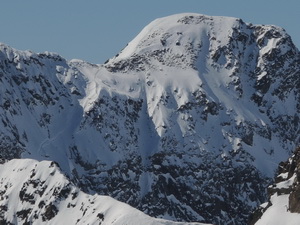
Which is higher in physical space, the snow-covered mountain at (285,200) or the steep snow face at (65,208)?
the snow-covered mountain at (285,200)

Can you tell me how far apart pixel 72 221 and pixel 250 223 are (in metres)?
44.2

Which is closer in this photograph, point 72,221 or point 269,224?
point 269,224

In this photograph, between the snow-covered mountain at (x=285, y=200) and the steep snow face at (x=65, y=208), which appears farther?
the steep snow face at (x=65, y=208)

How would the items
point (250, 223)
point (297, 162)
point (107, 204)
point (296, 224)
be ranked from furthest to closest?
point (107, 204) < point (250, 223) < point (297, 162) < point (296, 224)

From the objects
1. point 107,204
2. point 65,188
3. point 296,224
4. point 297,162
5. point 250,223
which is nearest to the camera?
point 296,224

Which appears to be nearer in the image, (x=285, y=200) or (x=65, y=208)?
(x=285, y=200)

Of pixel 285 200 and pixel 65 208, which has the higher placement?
pixel 285 200

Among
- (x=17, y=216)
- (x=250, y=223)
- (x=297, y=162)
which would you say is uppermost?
(x=297, y=162)

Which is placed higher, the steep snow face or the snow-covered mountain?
the snow-covered mountain

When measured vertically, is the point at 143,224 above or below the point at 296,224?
below

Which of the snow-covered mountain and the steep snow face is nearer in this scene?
the snow-covered mountain

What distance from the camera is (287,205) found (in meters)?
135

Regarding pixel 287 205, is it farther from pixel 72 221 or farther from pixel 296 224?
Result: pixel 72 221

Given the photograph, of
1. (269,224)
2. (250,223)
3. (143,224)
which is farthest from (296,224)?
(143,224)
